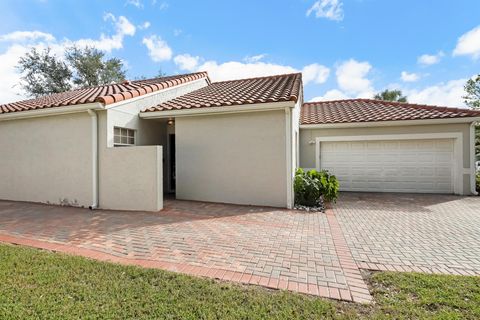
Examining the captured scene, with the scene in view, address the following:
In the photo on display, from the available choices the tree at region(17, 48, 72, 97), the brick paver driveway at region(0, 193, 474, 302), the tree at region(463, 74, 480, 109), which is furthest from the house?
the tree at region(17, 48, 72, 97)

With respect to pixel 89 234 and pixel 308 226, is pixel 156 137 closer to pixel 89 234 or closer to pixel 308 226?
pixel 89 234

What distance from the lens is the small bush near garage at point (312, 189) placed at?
9.06m

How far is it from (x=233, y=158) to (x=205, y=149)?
4.23ft

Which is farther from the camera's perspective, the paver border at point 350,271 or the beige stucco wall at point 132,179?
the beige stucco wall at point 132,179

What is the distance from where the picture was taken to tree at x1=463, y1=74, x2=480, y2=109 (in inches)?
789

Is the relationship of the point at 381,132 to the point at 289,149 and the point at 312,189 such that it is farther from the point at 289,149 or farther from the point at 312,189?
the point at 289,149

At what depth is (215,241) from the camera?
544 centimetres

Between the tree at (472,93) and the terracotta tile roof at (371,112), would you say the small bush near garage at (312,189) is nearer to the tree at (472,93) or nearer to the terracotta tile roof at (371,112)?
the terracotta tile roof at (371,112)

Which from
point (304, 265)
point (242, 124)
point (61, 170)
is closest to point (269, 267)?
point (304, 265)

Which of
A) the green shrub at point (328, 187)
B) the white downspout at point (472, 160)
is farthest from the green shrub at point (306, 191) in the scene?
the white downspout at point (472, 160)

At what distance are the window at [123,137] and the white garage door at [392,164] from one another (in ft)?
32.0

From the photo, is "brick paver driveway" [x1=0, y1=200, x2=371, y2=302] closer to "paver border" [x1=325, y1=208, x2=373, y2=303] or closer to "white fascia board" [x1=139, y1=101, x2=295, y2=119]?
"paver border" [x1=325, y1=208, x2=373, y2=303]

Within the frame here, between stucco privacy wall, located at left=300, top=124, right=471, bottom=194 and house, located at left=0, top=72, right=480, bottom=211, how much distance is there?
5 centimetres

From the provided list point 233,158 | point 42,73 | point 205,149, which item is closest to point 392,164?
point 233,158
